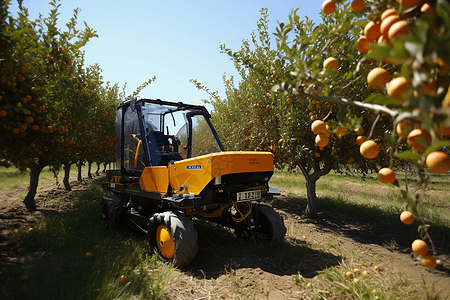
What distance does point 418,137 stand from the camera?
856 mm

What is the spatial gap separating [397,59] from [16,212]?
25.8 feet

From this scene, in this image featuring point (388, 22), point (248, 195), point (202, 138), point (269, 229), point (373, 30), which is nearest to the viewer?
point (388, 22)

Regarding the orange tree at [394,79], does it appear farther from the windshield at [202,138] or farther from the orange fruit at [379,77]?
the windshield at [202,138]

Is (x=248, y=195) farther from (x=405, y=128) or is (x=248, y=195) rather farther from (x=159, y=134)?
(x=405, y=128)

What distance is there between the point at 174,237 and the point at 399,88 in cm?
318

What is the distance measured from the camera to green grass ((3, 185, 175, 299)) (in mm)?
2588

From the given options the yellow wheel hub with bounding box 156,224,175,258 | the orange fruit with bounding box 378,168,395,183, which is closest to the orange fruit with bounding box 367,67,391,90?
the orange fruit with bounding box 378,168,395,183

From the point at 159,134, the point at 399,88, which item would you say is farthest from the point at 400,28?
the point at 159,134

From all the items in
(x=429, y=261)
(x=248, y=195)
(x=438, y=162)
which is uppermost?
(x=438, y=162)

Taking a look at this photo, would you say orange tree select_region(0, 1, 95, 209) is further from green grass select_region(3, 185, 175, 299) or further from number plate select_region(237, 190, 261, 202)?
number plate select_region(237, 190, 261, 202)

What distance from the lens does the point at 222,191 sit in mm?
3590

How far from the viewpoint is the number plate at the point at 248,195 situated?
369cm

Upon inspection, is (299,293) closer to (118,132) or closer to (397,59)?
(397,59)

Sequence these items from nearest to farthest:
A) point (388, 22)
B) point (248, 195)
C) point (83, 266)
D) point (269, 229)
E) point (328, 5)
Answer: point (388, 22) → point (328, 5) → point (83, 266) → point (248, 195) → point (269, 229)
